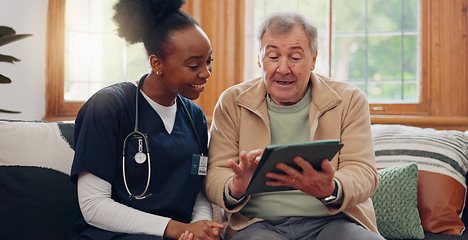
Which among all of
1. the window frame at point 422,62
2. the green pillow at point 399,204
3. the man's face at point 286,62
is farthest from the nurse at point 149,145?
the window frame at point 422,62

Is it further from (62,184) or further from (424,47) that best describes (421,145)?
(62,184)

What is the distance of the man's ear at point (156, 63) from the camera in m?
1.66

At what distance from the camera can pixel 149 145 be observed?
5.23ft

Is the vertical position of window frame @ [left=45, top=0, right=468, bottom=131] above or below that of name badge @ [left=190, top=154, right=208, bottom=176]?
above

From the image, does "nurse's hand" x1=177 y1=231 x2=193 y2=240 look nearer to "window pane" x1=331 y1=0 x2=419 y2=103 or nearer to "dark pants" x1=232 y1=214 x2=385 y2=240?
"dark pants" x1=232 y1=214 x2=385 y2=240

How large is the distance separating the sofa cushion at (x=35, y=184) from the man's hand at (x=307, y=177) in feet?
2.80

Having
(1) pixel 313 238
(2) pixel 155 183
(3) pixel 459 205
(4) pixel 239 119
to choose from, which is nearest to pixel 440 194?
(3) pixel 459 205

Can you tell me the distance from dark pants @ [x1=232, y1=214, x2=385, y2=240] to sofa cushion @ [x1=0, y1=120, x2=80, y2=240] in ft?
2.22

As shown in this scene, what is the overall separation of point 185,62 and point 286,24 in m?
0.41

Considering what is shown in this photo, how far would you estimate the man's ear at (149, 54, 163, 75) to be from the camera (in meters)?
A: 1.66

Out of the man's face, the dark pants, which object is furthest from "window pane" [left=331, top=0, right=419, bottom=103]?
the dark pants

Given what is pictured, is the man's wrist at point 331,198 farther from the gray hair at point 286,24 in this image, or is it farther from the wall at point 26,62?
the wall at point 26,62

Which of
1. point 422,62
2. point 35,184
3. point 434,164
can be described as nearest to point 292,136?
point 434,164

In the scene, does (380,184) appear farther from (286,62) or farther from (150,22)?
(150,22)
